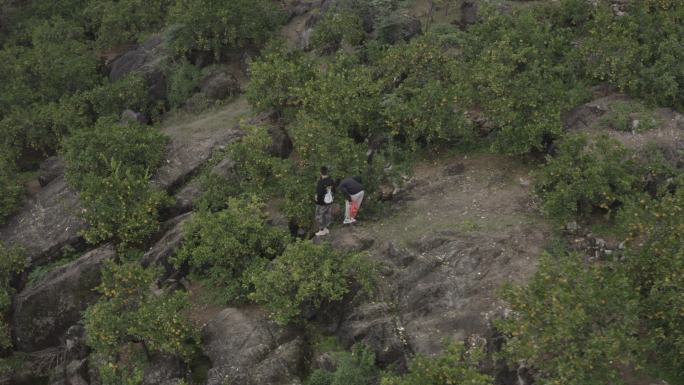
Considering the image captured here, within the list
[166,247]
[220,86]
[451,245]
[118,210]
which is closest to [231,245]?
[166,247]

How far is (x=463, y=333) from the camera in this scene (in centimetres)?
1541

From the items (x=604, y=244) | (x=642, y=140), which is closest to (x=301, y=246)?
(x=604, y=244)

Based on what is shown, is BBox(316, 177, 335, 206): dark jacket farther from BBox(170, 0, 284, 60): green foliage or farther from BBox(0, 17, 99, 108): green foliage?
BBox(0, 17, 99, 108): green foliage

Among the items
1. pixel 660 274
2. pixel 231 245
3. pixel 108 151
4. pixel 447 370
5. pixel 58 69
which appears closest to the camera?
pixel 447 370

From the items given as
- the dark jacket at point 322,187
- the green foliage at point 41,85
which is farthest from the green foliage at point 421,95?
the green foliage at point 41,85

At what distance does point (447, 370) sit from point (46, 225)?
1737 centimetres

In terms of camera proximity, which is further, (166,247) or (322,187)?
(166,247)

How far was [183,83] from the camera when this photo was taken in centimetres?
3066

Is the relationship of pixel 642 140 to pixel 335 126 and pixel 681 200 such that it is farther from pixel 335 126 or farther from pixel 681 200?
pixel 335 126

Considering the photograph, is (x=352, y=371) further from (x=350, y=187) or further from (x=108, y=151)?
(x=108, y=151)

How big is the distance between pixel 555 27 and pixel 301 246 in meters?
15.2

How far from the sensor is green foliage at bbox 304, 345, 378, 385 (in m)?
15.0

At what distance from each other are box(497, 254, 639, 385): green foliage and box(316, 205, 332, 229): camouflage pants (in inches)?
281

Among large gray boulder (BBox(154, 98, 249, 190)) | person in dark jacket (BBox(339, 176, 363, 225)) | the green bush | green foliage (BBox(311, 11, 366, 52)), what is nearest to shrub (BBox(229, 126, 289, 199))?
person in dark jacket (BBox(339, 176, 363, 225))
